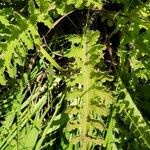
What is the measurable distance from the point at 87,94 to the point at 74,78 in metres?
0.13

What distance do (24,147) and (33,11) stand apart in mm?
639

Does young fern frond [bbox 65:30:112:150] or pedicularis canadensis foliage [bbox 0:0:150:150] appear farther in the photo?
pedicularis canadensis foliage [bbox 0:0:150:150]

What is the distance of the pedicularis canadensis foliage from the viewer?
6.80 feet

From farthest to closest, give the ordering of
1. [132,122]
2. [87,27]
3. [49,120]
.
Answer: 1. [87,27]
2. [49,120]
3. [132,122]

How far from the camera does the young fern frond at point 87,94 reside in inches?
75.0

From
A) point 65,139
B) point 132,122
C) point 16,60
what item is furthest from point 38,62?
point 132,122

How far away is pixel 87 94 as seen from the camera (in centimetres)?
202

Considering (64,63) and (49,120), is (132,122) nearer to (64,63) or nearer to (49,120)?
(49,120)

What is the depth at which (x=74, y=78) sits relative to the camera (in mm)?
2115

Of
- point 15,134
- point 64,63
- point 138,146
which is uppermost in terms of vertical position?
point 64,63

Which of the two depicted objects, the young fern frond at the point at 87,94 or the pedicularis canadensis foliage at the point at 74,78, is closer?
the young fern frond at the point at 87,94

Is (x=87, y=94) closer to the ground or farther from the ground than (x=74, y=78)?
closer to the ground

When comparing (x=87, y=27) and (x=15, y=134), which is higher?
(x=87, y=27)

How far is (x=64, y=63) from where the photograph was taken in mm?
2475
